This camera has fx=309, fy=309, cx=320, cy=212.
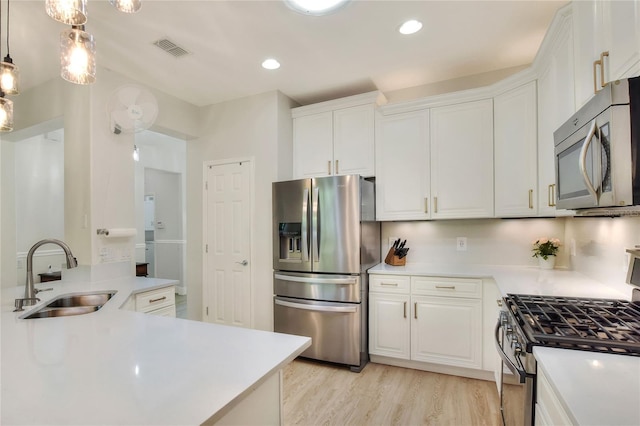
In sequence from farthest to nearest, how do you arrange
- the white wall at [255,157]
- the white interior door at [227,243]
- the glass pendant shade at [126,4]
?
the white interior door at [227,243] < the white wall at [255,157] < the glass pendant shade at [126,4]

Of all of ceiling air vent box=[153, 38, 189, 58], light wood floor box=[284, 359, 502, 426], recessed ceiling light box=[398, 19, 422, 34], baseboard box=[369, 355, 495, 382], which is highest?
recessed ceiling light box=[398, 19, 422, 34]

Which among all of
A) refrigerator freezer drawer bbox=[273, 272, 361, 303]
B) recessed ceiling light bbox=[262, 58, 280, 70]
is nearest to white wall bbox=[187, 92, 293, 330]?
refrigerator freezer drawer bbox=[273, 272, 361, 303]

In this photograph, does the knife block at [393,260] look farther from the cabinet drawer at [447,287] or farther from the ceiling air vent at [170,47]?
the ceiling air vent at [170,47]

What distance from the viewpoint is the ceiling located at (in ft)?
6.70

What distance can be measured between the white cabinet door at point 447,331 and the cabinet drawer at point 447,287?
43 millimetres

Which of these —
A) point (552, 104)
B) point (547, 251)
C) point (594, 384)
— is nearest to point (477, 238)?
point (547, 251)

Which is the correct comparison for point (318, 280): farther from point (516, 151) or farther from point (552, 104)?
point (552, 104)

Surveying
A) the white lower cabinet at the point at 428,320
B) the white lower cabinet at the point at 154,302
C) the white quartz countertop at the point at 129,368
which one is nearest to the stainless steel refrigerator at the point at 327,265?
the white lower cabinet at the point at 428,320

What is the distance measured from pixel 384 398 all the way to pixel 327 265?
1132 millimetres

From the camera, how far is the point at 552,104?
209 centimetres

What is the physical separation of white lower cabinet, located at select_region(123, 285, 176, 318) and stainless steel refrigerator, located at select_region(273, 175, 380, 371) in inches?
39.2

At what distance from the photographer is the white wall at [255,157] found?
3.27 metres

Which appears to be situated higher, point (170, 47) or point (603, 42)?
point (170, 47)

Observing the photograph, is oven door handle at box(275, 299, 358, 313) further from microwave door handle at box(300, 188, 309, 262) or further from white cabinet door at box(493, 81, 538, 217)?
white cabinet door at box(493, 81, 538, 217)
